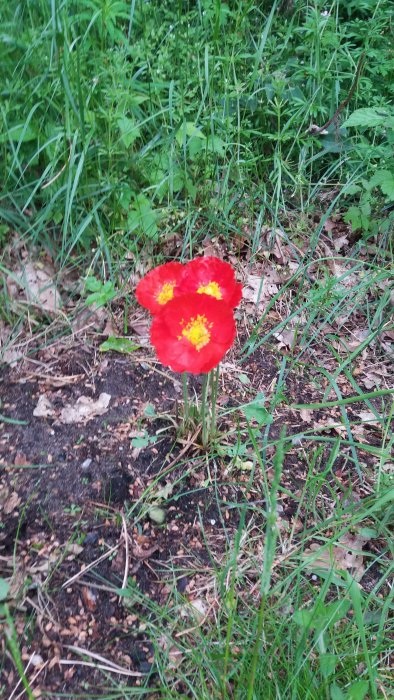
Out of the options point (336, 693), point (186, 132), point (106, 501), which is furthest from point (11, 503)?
point (186, 132)

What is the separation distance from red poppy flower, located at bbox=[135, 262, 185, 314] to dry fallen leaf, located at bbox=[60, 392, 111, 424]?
59 centimetres

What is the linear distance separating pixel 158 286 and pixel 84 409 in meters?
0.65

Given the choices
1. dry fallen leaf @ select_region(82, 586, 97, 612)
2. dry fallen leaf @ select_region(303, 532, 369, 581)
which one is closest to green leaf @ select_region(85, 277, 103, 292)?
dry fallen leaf @ select_region(82, 586, 97, 612)

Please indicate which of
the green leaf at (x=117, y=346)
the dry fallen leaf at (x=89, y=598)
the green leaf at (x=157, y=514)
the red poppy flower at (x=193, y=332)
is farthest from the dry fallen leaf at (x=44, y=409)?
the red poppy flower at (x=193, y=332)

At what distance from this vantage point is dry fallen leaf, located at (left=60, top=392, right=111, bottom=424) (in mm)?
1946

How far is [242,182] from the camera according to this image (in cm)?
257

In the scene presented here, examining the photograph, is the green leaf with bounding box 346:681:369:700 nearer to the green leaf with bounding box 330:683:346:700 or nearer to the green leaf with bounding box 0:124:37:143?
the green leaf with bounding box 330:683:346:700

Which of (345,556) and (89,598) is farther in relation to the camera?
(345,556)

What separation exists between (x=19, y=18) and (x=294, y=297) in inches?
65.5

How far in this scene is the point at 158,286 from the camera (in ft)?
5.02

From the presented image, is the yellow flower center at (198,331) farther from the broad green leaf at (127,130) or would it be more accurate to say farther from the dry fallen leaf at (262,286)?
the broad green leaf at (127,130)

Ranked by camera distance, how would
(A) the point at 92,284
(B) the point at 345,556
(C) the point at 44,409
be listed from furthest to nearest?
1. (A) the point at 92,284
2. (C) the point at 44,409
3. (B) the point at 345,556

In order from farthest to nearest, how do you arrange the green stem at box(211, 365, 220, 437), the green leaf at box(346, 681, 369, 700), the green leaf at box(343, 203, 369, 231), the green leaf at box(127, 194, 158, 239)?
the green leaf at box(343, 203, 369, 231) < the green leaf at box(127, 194, 158, 239) < the green stem at box(211, 365, 220, 437) < the green leaf at box(346, 681, 369, 700)

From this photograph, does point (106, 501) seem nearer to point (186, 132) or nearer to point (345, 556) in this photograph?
point (345, 556)
